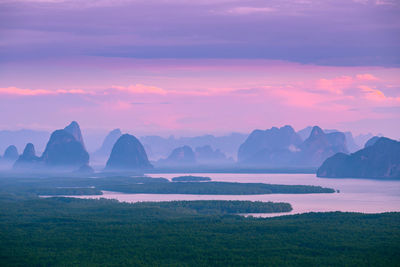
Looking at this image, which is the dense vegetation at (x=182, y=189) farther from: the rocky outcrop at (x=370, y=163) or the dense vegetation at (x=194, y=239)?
the rocky outcrop at (x=370, y=163)

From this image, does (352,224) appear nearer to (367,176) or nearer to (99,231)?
(99,231)

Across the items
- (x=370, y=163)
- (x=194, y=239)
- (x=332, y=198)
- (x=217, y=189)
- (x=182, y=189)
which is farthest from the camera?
(x=370, y=163)

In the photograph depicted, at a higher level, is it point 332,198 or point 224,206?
point 332,198

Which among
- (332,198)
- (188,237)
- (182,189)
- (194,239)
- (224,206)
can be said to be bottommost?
(194,239)

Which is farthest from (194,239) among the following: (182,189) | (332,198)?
(182,189)

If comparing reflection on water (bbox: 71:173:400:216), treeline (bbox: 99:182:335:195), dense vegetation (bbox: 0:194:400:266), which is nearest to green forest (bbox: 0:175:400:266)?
dense vegetation (bbox: 0:194:400:266)

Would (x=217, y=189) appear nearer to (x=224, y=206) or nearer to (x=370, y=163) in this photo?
(x=224, y=206)

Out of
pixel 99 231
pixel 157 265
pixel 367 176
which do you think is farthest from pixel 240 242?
pixel 367 176
